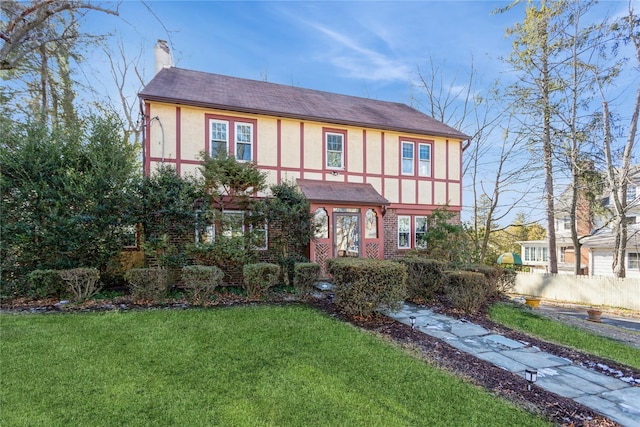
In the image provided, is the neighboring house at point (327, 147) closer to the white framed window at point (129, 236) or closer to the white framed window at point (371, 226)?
the white framed window at point (371, 226)

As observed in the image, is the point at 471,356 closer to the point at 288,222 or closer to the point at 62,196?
the point at 288,222

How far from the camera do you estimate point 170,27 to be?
9000 millimetres

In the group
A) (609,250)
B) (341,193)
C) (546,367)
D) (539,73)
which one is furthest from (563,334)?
(609,250)

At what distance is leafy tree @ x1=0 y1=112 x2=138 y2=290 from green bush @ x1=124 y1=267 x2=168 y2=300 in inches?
68.8

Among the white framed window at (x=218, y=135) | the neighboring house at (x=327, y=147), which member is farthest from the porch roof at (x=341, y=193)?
the white framed window at (x=218, y=135)

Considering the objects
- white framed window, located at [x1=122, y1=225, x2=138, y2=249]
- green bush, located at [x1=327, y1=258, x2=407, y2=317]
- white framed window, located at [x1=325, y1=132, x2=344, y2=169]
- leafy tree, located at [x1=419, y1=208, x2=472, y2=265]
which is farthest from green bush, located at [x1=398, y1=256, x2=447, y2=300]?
white framed window, located at [x1=122, y1=225, x2=138, y2=249]

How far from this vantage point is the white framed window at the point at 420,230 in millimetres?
12508

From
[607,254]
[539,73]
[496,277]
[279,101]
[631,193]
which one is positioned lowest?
[607,254]

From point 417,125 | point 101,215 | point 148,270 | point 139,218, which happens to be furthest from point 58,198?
point 417,125

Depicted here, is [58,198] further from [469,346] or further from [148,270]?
[469,346]

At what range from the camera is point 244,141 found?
1068 cm

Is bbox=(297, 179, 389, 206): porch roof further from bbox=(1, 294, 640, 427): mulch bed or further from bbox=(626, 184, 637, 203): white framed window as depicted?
bbox=(626, 184, 637, 203): white framed window

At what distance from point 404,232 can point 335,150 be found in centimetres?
426

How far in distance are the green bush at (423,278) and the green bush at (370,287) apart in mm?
1810
